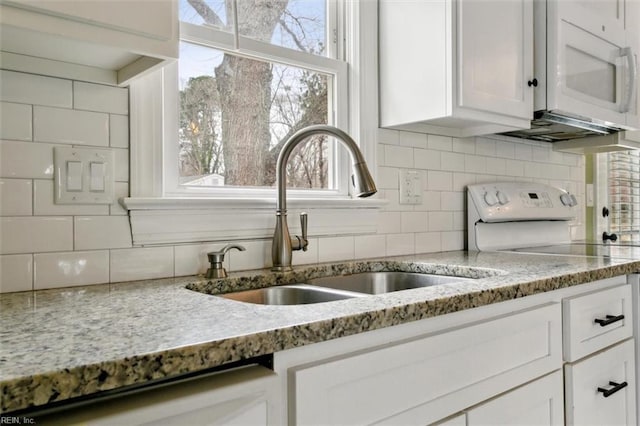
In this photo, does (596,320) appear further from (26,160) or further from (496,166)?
(26,160)

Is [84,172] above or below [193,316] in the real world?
above

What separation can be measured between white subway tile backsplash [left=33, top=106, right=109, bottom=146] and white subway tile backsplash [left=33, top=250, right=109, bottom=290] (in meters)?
0.26

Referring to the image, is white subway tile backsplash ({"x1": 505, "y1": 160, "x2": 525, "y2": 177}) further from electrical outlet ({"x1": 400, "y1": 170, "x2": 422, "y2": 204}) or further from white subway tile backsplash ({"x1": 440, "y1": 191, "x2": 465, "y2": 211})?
electrical outlet ({"x1": 400, "y1": 170, "x2": 422, "y2": 204})

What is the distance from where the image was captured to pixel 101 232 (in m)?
1.18

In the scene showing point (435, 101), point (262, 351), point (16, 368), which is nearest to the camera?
point (16, 368)

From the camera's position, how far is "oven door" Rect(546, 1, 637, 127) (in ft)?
6.14

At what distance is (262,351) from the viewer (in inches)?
27.4

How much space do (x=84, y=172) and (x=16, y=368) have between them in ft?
2.31

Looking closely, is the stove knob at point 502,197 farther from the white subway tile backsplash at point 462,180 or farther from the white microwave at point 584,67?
the white microwave at point 584,67

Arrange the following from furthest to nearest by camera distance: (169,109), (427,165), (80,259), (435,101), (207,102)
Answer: (427,165) < (435,101) < (207,102) < (169,109) < (80,259)

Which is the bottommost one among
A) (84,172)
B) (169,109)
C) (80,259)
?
(80,259)

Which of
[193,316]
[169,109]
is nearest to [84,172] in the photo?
[169,109]

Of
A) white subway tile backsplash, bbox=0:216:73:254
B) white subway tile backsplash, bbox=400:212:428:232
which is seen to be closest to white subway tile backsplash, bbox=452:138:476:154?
white subway tile backsplash, bbox=400:212:428:232

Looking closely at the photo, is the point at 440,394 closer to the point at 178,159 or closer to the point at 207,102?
the point at 178,159
